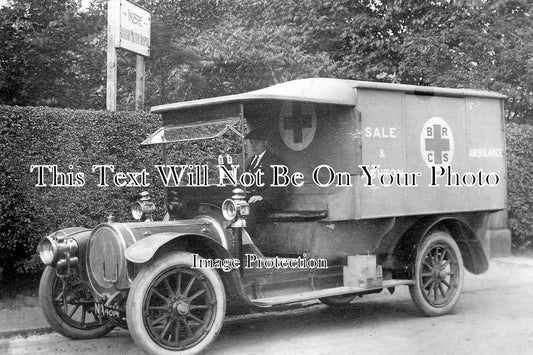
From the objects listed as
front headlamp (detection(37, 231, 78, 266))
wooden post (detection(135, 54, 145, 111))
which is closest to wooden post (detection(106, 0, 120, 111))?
wooden post (detection(135, 54, 145, 111))

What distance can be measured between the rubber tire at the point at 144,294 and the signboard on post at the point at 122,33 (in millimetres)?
3771

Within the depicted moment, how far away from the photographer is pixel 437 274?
7.49 meters

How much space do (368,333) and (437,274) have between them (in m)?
1.31

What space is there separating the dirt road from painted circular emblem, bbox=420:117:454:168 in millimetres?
1735

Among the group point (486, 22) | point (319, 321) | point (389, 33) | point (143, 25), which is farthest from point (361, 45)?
point (319, 321)

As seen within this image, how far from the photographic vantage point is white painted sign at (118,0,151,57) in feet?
29.7

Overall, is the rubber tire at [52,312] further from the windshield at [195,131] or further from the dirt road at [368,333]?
the windshield at [195,131]

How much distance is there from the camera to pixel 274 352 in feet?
19.2

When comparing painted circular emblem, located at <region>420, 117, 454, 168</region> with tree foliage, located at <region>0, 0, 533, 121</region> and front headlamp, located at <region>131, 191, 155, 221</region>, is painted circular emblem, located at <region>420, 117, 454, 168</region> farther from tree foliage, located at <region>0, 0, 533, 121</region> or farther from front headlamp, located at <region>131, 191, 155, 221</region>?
tree foliage, located at <region>0, 0, 533, 121</region>

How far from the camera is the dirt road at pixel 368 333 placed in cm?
595

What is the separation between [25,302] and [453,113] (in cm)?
543

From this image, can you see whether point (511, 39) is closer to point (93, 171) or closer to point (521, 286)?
point (521, 286)

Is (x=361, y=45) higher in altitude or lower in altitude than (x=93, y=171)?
higher

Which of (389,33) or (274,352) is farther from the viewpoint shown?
(389,33)
